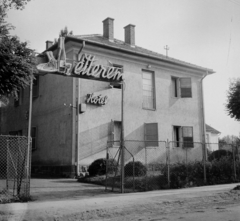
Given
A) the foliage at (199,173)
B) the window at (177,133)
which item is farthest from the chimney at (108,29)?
the foliage at (199,173)

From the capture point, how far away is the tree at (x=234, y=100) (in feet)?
69.2

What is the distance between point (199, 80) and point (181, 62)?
2.22m

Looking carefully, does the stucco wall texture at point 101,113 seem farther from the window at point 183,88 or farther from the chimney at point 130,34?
the chimney at point 130,34

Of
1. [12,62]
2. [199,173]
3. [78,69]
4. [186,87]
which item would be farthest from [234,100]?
[12,62]

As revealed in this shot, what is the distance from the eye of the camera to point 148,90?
22.0m

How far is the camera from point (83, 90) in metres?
18.8

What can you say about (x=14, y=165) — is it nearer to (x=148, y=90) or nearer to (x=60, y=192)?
(x=60, y=192)

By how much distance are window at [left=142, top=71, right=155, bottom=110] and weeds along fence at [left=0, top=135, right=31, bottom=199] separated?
8207mm

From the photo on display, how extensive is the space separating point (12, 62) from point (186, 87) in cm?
1528

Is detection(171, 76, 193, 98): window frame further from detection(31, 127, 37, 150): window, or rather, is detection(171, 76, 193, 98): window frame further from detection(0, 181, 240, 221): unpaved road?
detection(0, 181, 240, 221): unpaved road

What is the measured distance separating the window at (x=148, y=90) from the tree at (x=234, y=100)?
4.96 meters

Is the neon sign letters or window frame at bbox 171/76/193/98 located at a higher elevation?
window frame at bbox 171/76/193/98

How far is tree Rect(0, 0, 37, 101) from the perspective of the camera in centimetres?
994

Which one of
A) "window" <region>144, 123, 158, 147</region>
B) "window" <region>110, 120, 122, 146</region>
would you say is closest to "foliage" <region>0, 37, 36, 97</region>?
"window" <region>110, 120, 122, 146</region>
